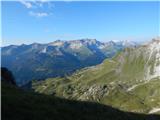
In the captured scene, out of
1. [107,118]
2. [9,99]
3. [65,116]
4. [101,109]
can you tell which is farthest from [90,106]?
[9,99]

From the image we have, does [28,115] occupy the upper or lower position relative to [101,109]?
upper

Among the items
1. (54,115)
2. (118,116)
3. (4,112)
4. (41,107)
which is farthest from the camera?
(118,116)

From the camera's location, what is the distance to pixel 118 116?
54375 millimetres

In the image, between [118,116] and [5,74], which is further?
[5,74]

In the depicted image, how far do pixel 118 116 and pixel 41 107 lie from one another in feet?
54.9

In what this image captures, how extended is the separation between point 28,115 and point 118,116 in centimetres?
2146

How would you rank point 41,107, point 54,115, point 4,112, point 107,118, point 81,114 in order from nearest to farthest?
point 4,112
point 54,115
point 41,107
point 81,114
point 107,118

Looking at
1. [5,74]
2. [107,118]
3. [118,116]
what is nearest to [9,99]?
[107,118]

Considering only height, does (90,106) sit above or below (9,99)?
below

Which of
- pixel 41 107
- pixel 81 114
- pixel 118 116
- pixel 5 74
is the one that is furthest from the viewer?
pixel 5 74

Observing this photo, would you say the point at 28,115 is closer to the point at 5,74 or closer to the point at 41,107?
the point at 41,107

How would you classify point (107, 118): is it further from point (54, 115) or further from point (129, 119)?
point (54, 115)

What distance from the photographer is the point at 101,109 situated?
181 feet

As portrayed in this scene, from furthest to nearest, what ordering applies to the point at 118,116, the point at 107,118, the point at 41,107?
the point at 118,116
the point at 107,118
the point at 41,107
